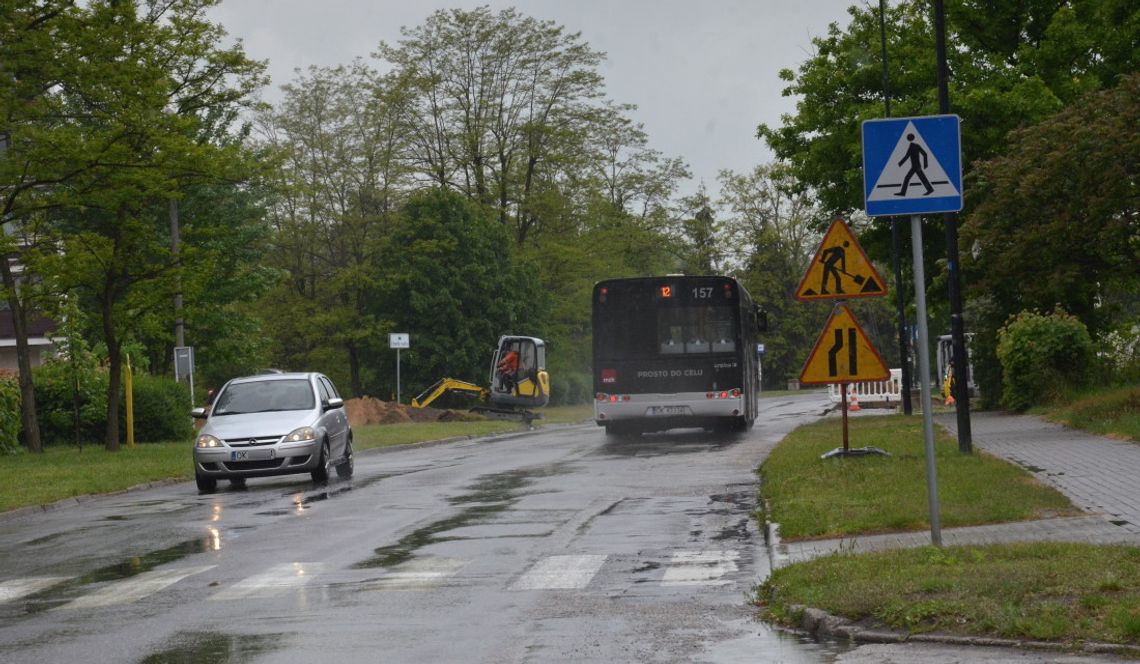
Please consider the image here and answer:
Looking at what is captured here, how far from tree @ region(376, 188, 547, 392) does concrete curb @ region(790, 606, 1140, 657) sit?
56.4 m

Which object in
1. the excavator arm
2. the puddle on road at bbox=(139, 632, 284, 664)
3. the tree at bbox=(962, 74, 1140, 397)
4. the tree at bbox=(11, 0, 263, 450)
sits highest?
the tree at bbox=(11, 0, 263, 450)

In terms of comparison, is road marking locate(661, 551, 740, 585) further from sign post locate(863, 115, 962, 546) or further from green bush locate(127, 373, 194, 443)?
green bush locate(127, 373, 194, 443)

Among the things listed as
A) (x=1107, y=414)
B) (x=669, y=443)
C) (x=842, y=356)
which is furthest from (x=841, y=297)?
(x=669, y=443)

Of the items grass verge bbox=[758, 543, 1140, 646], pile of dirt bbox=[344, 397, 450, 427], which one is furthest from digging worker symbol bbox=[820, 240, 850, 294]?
pile of dirt bbox=[344, 397, 450, 427]

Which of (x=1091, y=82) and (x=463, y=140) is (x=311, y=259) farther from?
(x=1091, y=82)

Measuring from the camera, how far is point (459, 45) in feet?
207

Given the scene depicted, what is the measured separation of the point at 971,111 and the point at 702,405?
905 cm

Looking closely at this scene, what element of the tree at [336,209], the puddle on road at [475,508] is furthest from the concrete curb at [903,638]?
the tree at [336,209]

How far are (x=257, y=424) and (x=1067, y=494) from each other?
468 inches

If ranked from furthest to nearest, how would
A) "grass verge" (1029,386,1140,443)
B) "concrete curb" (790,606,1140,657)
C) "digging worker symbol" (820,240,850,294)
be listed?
"grass verge" (1029,386,1140,443) < "digging worker symbol" (820,240,850,294) < "concrete curb" (790,606,1140,657)

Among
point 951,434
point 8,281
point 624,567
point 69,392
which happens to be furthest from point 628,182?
point 624,567

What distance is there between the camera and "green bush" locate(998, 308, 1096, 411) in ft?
102

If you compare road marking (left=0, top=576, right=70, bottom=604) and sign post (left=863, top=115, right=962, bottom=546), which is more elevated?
sign post (left=863, top=115, right=962, bottom=546)

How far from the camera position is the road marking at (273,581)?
34.8 feet
